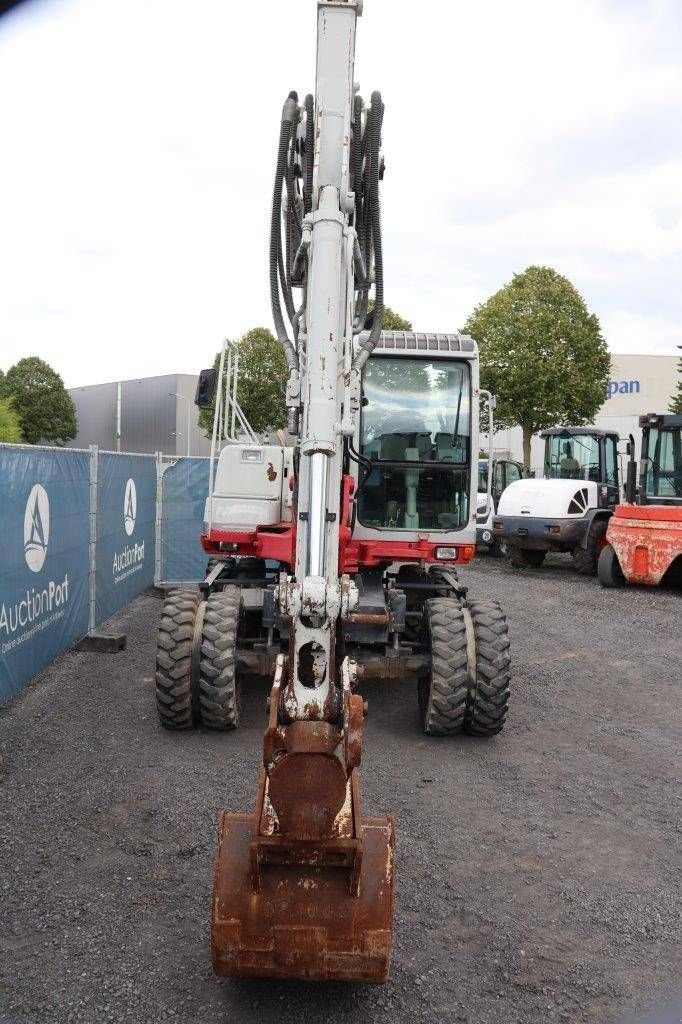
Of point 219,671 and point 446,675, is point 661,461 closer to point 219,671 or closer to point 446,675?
point 446,675

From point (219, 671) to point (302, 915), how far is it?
3010mm

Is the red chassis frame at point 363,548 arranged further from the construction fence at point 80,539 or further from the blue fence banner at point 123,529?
the blue fence banner at point 123,529

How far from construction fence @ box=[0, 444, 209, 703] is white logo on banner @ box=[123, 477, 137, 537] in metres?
0.01

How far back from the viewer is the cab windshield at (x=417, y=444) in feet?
24.8

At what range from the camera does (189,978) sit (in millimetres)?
3385

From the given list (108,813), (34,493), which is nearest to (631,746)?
(108,813)

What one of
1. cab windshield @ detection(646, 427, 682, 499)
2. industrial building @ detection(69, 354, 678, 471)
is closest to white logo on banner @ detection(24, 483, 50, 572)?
cab windshield @ detection(646, 427, 682, 499)

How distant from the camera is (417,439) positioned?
759cm

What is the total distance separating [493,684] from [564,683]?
2.49 m

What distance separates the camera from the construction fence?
278 inches

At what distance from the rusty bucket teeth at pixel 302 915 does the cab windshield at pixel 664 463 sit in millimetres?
13277

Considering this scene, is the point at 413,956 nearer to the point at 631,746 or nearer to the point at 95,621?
the point at 631,746

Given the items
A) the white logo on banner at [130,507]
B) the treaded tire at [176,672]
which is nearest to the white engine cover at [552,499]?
the white logo on banner at [130,507]

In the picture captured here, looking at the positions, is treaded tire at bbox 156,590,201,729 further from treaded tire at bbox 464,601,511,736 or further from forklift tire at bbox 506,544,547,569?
forklift tire at bbox 506,544,547,569
